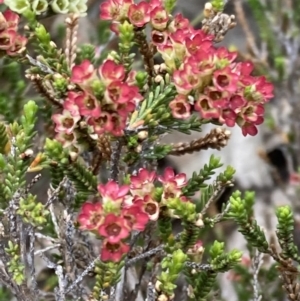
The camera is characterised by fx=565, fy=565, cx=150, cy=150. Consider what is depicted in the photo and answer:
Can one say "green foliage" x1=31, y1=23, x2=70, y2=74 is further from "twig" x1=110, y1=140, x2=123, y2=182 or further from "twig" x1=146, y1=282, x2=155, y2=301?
"twig" x1=146, y1=282, x2=155, y2=301

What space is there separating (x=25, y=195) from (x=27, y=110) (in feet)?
0.57

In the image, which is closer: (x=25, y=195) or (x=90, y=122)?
(x=90, y=122)

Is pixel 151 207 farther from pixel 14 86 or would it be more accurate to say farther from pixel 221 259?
pixel 14 86

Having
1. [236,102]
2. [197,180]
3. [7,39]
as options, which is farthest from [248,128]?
[7,39]

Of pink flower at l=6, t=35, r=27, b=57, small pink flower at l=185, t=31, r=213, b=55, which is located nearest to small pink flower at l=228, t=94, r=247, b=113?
small pink flower at l=185, t=31, r=213, b=55

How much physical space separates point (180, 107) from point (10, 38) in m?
0.39

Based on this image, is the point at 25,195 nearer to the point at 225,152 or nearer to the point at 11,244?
the point at 11,244

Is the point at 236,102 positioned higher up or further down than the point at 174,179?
higher up

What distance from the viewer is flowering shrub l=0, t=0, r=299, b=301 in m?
0.96

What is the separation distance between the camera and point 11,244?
1.10 meters

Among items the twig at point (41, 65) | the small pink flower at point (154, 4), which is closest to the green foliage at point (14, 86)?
the twig at point (41, 65)

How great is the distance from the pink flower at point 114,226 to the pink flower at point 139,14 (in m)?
0.46

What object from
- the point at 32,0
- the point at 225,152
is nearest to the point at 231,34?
the point at 225,152

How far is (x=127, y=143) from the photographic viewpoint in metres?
1.10
